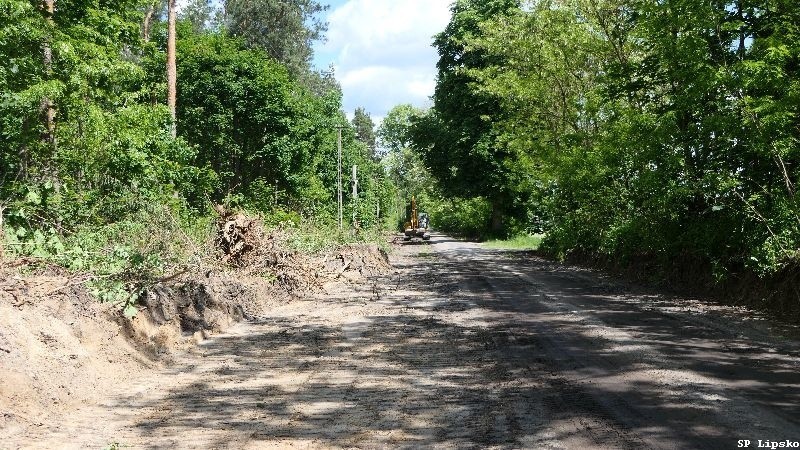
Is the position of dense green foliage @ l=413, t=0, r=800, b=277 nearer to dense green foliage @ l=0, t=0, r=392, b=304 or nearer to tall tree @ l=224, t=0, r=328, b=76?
dense green foliage @ l=0, t=0, r=392, b=304

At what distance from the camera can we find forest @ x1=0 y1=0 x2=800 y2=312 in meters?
12.0

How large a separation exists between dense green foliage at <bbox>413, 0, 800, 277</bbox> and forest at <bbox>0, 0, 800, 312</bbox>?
6 centimetres

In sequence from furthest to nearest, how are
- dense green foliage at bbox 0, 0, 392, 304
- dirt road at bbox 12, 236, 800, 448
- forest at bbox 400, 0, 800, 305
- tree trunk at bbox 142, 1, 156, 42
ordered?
tree trunk at bbox 142, 1, 156, 42, forest at bbox 400, 0, 800, 305, dense green foliage at bbox 0, 0, 392, 304, dirt road at bbox 12, 236, 800, 448

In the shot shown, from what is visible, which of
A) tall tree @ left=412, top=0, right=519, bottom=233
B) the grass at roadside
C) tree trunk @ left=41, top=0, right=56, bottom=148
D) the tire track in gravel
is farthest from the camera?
tall tree @ left=412, top=0, right=519, bottom=233

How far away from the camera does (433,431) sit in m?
5.52

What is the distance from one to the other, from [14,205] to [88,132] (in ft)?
19.0

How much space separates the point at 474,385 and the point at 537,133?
2425 cm

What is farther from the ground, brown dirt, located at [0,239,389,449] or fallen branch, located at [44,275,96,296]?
fallen branch, located at [44,275,96,296]

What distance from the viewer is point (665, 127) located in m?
14.8

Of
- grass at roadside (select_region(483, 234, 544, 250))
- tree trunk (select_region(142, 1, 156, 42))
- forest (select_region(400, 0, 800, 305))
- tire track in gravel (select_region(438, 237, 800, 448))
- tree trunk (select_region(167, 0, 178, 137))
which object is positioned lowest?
grass at roadside (select_region(483, 234, 544, 250))

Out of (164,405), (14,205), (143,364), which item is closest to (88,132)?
(14,205)

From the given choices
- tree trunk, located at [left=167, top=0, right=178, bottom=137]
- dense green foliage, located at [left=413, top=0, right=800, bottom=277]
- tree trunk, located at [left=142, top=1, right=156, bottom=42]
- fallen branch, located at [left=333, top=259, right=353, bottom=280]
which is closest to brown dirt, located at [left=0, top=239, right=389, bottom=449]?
fallen branch, located at [left=333, top=259, right=353, bottom=280]

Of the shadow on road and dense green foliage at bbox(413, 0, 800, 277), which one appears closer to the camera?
the shadow on road

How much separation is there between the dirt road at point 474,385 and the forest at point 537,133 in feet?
8.69
